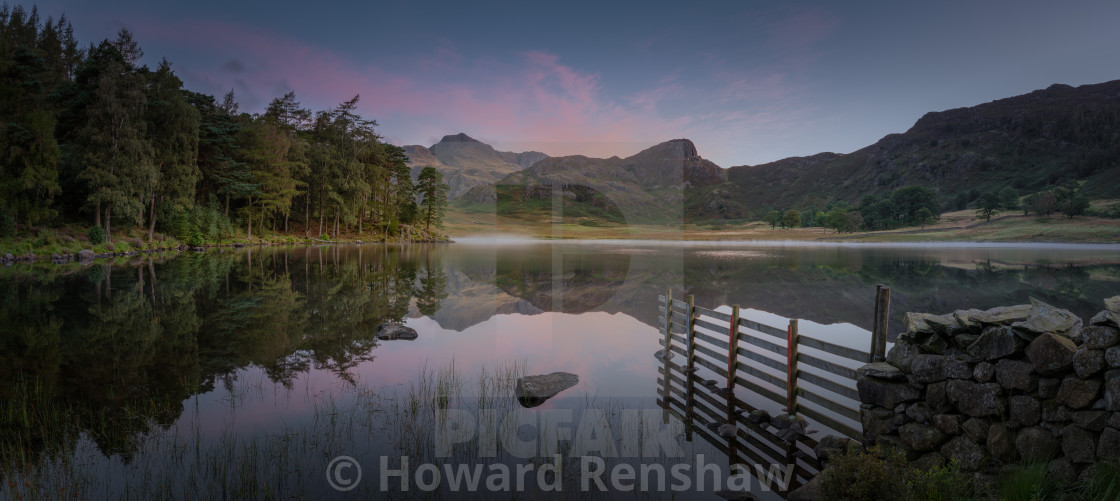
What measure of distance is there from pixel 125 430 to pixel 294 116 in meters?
86.0

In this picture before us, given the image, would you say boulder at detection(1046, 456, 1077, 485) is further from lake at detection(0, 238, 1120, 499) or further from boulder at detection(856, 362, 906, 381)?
lake at detection(0, 238, 1120, 499)

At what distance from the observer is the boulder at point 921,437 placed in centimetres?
609

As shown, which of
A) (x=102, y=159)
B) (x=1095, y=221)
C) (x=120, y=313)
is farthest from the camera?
(x=1095, y=221)

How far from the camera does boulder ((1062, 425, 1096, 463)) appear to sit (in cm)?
476

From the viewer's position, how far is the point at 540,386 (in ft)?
32.6

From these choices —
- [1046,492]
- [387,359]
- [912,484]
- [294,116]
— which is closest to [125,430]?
[387,359]

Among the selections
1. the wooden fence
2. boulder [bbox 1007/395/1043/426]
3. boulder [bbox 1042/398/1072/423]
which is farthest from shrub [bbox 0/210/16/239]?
boulder [bbox 1042/398/1072/423]

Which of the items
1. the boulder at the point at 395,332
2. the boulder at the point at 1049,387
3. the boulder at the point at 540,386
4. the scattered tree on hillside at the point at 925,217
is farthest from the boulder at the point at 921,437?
the scattered tree on hillside at the point at 925,217

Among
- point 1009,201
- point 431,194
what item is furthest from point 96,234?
point 1009,201

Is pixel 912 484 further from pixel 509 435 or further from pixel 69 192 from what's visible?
pixel 69 192

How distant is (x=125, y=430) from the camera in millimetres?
7105

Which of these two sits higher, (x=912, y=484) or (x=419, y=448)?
(x=912, y=484)

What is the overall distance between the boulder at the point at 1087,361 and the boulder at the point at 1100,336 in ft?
0.23

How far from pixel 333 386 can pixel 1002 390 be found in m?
11.0
